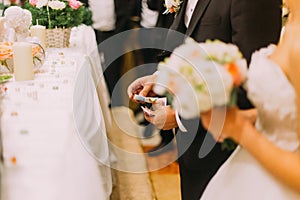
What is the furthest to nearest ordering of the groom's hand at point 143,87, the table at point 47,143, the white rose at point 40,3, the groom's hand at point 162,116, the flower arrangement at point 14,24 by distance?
the white rose at point 40,3 → the flower arrangement at point 14,24 → the groom's hand at point 143,87 → the groom's hand at point 162,116 → the table at point 47,143

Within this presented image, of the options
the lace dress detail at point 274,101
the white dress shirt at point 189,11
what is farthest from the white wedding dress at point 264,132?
the white dress shirt at point 189,11

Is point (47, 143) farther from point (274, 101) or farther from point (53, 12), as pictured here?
point (53, 12)

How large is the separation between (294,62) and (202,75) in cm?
18

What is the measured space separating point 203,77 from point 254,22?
1.93ft

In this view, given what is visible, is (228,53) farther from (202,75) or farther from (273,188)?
(273,188)

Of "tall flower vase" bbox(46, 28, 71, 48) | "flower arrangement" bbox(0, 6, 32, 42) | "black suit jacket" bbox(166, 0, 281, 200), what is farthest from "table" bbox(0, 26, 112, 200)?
"tall flower vase" bbox(46, 28, 71, 48)

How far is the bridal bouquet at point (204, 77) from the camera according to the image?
96 centimetres

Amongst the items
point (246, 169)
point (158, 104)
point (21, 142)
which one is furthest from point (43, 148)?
point (246, 169)

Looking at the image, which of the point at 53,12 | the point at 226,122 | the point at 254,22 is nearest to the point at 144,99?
the point at 254,22

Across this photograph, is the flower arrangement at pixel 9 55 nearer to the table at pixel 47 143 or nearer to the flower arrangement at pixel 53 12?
the table at pixel 47 143

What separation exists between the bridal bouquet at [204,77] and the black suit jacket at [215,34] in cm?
40

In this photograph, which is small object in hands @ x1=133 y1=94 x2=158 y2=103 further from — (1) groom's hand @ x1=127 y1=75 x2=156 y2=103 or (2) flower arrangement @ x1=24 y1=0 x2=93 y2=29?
(2) flower arrangement @ x1=24 y1=0 x2=93 y2=29

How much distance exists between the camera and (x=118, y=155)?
3590 mm

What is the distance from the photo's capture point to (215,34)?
5.18 ft
